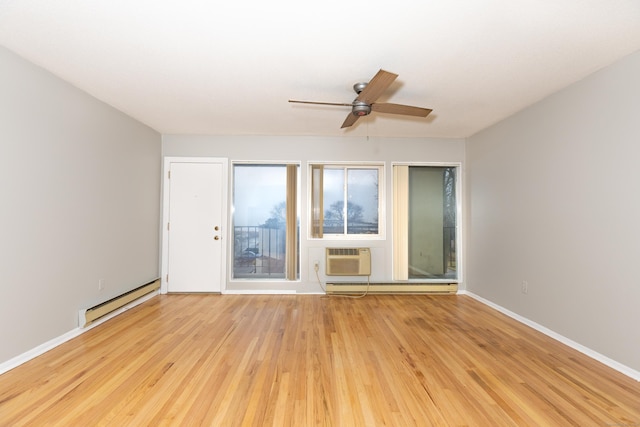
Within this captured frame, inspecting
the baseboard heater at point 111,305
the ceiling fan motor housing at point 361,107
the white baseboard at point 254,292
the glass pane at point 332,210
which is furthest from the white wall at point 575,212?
the baseboard heater at point 111,305

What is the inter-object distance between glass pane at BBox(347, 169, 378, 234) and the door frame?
1956 millimetres

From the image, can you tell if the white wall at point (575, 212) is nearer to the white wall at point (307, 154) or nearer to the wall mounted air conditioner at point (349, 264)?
the white wall at point (307, 154)

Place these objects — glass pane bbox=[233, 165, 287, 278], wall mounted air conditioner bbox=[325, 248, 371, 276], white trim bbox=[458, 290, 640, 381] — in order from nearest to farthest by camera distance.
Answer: white trim bbox=[458, 290, 640, 381], wall mounted air conditioner bbox=[325, 248, 371, 276], glass pane bbox=[233, 165, 287, 278]

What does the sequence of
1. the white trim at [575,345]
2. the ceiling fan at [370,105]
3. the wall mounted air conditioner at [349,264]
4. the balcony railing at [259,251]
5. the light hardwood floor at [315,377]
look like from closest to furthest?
the light hardwood floor at [315,377] < the white trim at [575,345] < the ceiling fan at [370,105] < the wall mounted air conditioner at [349,264] < the balcony railing at [259,251]

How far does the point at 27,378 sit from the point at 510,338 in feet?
13.5

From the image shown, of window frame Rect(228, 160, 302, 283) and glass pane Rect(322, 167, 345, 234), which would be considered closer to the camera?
window frame Rect(228, 160, 302, 283)

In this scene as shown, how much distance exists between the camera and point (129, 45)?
2154 mm

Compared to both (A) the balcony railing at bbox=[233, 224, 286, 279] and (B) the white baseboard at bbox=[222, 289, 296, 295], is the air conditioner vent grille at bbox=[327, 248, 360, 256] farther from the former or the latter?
(A) the balcony railing at bbox=[233, 224, 286, 279]

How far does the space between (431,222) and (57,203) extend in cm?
479

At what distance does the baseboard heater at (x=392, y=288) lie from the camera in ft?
14.3

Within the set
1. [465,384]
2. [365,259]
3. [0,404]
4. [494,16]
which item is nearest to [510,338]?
[465,384]

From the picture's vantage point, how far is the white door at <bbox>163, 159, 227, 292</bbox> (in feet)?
14.4

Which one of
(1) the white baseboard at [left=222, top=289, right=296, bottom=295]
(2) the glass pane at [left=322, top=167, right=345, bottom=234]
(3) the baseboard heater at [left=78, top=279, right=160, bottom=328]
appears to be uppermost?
(2) the glass pane at [left=322, top=167, right=345, bottom=234]

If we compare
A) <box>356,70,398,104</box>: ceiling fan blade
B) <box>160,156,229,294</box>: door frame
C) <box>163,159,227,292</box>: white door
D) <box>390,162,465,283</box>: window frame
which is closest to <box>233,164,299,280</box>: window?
<box>160,156,229,294</box>: door frame
